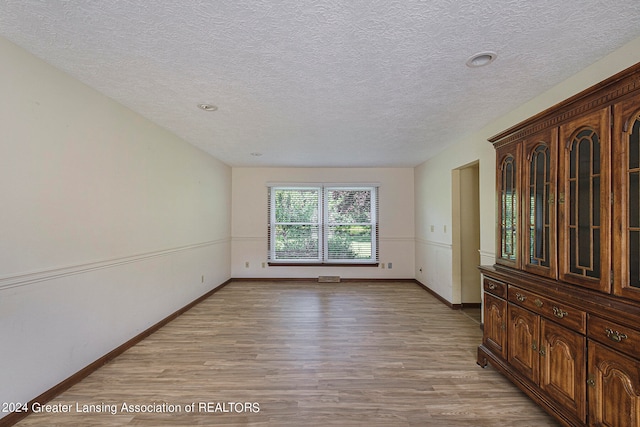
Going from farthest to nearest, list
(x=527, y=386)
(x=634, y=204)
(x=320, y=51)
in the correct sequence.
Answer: (x=527, y=386)
(x=320, y=51)
(x=634, y=204)

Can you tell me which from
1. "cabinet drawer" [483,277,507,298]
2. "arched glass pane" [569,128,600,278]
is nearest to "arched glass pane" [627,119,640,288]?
"arched glass pane" [569,128,600,278]

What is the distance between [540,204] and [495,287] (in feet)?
2.68

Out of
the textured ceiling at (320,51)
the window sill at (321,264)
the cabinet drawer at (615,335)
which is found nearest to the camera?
the cabinet drawer at (615,335)

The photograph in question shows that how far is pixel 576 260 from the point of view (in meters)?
1.81

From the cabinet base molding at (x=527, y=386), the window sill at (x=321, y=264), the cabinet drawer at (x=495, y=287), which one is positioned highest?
the cabinet drawer at (x=495, y=287)

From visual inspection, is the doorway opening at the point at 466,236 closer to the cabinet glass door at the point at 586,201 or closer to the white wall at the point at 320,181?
the white wall at the point at 320,181

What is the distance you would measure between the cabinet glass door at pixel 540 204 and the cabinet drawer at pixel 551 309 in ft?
0.60

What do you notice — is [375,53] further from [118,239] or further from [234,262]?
[234,262]

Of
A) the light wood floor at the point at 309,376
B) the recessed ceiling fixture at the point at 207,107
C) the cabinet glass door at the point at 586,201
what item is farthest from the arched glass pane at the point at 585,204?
the recessed ceiling fixture at the point at 207,107

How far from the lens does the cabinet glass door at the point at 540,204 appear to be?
6.46 feet

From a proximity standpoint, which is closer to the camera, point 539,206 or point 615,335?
point 615,335

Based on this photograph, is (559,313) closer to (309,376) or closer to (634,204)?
(634,204)

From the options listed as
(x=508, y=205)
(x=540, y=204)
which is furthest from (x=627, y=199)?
(x=508, y=205)

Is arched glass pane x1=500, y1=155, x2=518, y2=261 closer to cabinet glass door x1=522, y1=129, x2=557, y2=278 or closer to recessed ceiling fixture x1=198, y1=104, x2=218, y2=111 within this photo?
cabinet glass door x1=522, y1=129, x2=557, y2=278
